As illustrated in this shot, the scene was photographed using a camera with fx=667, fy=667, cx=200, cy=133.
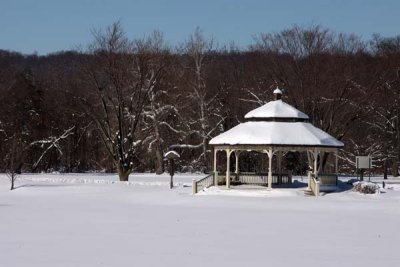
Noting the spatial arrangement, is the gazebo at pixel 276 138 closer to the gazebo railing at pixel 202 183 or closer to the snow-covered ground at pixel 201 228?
the gazebo railing at pixel 202 183

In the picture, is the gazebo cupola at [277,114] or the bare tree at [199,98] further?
the bare tree at [199,98]

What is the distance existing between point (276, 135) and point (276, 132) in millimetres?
420

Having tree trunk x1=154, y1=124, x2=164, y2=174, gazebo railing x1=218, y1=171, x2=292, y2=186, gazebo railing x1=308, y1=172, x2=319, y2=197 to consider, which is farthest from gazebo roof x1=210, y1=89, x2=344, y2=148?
tree trunk x1=154, y1=124, x2=164, y2=174

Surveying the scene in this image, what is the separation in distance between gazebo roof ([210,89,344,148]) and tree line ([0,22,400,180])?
38.4 feet

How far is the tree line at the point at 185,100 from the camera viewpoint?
5578 centimetres

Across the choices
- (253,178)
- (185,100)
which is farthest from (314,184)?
(185,100)

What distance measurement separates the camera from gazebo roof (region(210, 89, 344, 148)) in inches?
1592

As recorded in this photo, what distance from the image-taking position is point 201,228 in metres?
22.8

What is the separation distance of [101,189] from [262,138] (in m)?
11.2

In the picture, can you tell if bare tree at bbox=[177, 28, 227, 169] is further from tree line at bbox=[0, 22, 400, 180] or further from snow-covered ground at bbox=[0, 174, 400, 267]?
snow-covered ground at bbox=[0, 174, 400, 267]

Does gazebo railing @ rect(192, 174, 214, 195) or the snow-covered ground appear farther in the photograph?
gazebo railing @ rect(192, 174, 214, 195)

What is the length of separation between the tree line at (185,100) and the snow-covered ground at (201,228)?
15268 millimetres

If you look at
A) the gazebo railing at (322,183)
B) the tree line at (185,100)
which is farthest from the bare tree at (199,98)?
the gazebo railing at (322,183)

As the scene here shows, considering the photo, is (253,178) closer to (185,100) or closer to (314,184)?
(314,184)
